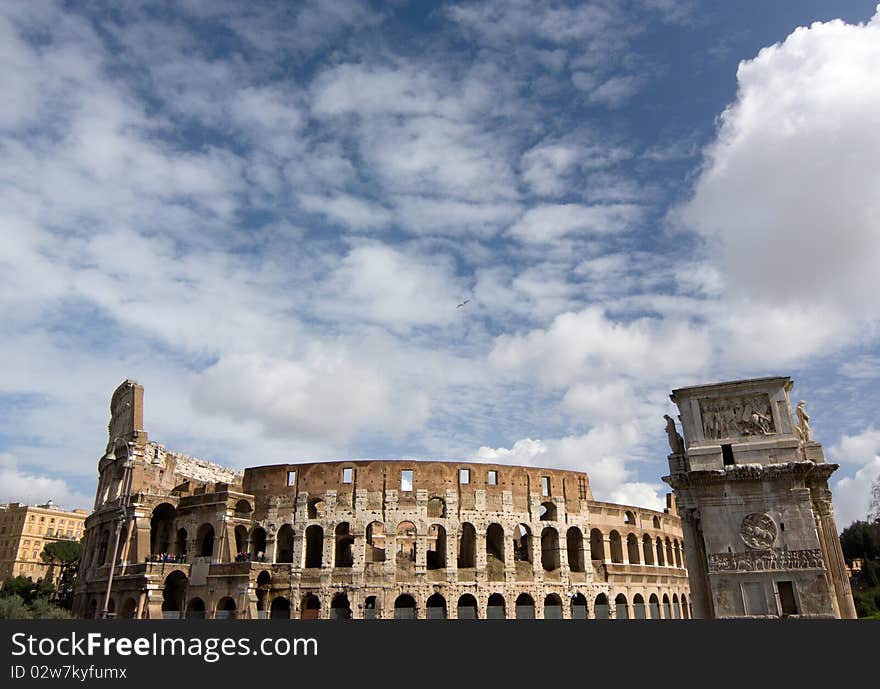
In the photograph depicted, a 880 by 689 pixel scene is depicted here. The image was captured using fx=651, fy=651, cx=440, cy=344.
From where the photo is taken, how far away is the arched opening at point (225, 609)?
34.8m

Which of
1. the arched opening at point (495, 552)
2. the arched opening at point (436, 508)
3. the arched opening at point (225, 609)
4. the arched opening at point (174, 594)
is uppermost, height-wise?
the arched opening at point (436, 508)

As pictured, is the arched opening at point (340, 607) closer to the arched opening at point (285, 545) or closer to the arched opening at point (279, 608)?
the arched opening at point (279, 608)

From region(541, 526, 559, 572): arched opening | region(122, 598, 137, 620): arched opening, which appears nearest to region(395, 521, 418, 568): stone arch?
region(541, 526, 559, 572): arched opening

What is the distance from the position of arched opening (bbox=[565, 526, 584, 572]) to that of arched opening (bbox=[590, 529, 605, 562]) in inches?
47.5

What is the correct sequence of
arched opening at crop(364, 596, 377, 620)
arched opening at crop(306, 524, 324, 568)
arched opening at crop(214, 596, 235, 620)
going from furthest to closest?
arched opening at crop(306, 524, 324, 568) → arched opening at crop(364, 596, 377, 620) → arched opening at crop(214, 596, 235, 620)

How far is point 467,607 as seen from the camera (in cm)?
3756

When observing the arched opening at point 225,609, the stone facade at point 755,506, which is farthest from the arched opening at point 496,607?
the stone facade at point 755,506

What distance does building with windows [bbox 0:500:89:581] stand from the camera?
3031 inches

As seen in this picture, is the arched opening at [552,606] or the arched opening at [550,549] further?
the arched opening at [550,549]

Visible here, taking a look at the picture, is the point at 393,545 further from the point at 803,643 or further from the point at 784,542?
the point at 803,643

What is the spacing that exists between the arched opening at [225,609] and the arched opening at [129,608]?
13.5 ft

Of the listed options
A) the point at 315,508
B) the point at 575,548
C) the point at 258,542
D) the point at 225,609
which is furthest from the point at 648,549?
the point at 225,609

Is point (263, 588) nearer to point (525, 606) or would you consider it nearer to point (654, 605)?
point (525, 606)

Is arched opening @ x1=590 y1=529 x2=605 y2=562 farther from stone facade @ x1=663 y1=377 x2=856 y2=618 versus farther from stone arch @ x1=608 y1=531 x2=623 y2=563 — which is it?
stone facade @ x1=663 y1=377 x2=856 y2=618
